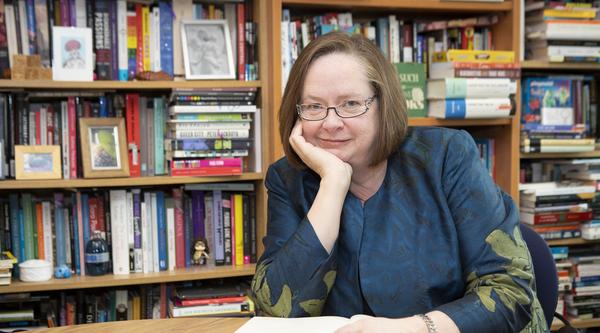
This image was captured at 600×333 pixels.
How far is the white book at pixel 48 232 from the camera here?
234 cm

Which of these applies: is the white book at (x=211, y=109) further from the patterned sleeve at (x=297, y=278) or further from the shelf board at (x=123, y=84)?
the patterned sleeve at (x=297, y=278)

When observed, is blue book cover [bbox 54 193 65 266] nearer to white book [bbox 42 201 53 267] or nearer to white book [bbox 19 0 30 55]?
white book [bbox 42 201 53 267]

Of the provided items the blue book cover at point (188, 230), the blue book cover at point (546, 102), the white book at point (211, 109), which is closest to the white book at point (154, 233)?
the blue book cover at point (188, 230)

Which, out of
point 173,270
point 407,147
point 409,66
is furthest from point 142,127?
point 407,147

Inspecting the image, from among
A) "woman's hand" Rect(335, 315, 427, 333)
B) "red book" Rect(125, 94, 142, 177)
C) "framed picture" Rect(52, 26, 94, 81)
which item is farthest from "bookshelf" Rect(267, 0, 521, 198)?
"woman's hand" Rect(335, 315, 427, 333)

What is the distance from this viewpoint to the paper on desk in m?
1.14

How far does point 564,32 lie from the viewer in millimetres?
2590

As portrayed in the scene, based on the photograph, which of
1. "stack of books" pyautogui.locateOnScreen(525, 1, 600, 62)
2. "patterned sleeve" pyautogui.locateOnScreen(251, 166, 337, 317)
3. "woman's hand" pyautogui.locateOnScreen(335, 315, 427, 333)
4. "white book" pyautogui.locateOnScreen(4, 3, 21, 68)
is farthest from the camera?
"stack of books" pyautogui.locateOnScreen(525, 1, 600, 62)

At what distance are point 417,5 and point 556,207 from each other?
3.37 feet

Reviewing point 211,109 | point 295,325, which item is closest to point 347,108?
point 295,325

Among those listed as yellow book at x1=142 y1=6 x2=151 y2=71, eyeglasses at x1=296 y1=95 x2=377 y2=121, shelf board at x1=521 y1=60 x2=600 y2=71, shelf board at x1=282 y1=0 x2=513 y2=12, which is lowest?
eyeglasses at x1=296 y1=95 x2=377 y2=121

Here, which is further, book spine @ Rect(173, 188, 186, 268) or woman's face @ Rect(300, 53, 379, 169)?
book spine @ Rect(173, 188, 186, 268)

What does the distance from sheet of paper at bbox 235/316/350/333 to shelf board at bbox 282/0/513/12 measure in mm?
1458

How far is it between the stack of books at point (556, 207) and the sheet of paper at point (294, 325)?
5.67ft
